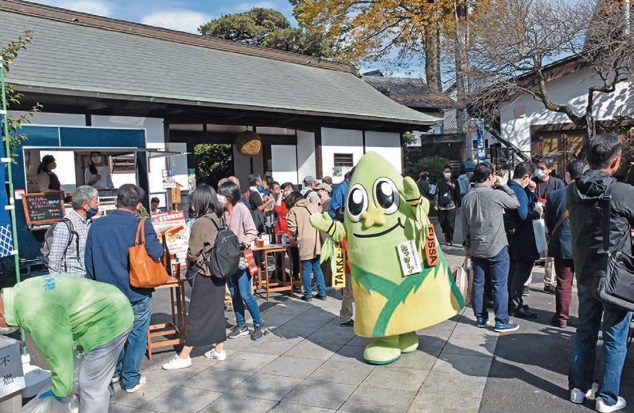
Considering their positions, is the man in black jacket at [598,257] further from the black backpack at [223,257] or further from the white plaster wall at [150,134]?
the white plaster wall at [150,134]

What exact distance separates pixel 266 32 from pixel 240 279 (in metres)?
25.1

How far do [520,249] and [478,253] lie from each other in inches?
34.0

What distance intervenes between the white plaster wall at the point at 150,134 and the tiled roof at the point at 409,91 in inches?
650

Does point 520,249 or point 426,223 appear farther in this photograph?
point 520,249

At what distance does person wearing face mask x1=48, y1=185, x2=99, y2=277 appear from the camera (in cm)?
492

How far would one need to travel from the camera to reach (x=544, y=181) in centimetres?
787

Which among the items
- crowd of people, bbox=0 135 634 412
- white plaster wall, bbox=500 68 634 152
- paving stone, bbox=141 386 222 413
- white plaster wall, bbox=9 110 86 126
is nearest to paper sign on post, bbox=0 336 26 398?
crowd of people, bbox=0 135 634 412

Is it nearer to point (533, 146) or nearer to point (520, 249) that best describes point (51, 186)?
point (520, 249)

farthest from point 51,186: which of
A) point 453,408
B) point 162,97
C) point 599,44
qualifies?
point 599,44

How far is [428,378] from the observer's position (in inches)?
176

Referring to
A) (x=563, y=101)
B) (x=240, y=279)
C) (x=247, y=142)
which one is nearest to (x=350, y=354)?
(x=240, y=279)

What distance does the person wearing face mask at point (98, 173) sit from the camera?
368 inches

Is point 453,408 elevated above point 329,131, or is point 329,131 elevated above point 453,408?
point 329,131

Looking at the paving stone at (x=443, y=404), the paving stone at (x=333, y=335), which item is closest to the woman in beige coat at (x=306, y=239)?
the paving stone at (x=333, y=335)
